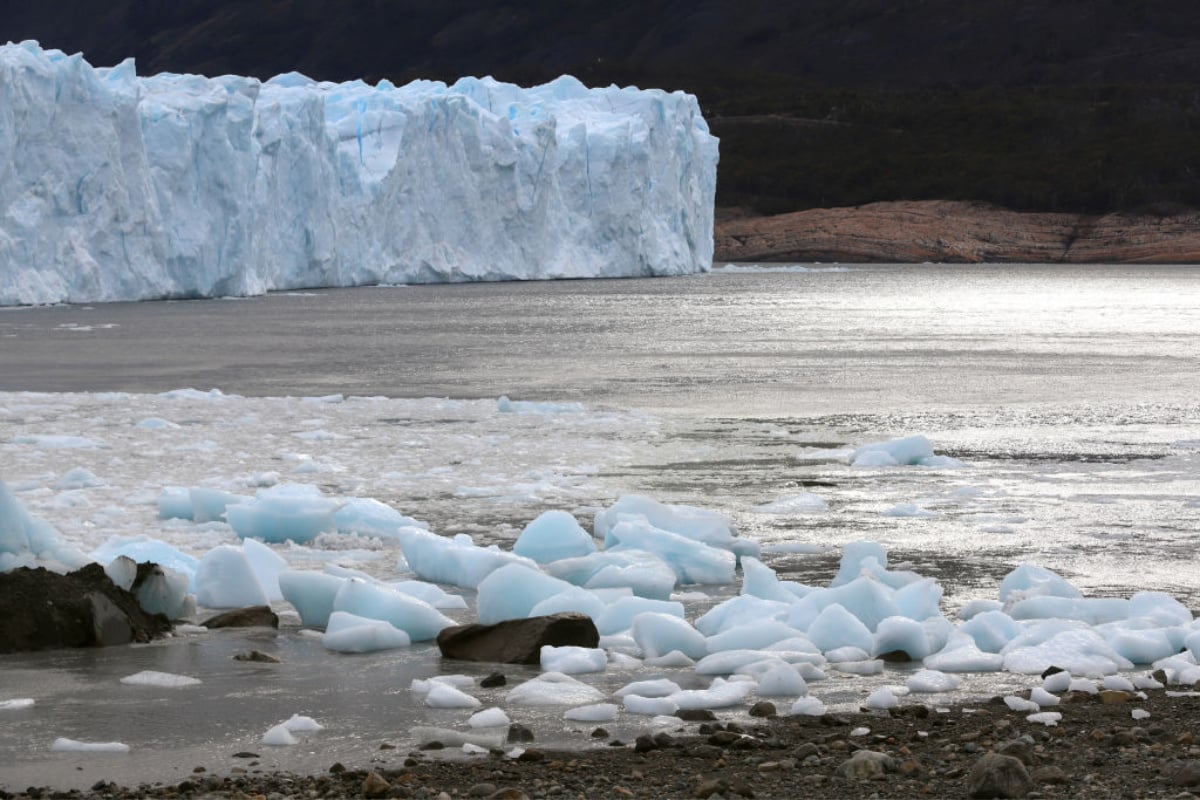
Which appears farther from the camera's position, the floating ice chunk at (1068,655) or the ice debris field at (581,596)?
the floating ice chunk at (1068,655)

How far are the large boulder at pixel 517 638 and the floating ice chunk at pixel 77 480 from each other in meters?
5.01

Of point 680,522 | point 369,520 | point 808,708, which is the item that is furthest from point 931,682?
point 369,520

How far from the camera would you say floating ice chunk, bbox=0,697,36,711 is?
5848mm

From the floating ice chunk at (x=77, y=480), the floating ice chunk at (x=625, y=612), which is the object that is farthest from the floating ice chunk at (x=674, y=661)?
the floating ice chunk at (x=77, y=480)

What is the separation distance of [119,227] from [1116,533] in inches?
1293

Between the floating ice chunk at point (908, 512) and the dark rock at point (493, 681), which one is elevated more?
the floating ice chunk at point (908, 512)

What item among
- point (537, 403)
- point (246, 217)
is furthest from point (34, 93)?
point (537, 403)

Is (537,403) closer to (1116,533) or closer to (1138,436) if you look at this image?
(1138,436)

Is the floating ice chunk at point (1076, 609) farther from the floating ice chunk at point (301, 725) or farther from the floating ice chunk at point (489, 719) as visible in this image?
the floating ice chunk at point (301, 725)

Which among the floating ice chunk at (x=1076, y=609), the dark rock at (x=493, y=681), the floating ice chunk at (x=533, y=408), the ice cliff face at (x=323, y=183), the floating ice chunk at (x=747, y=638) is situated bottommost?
the dark rock at (x=493, y=681)

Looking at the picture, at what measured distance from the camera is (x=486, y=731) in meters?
5.54

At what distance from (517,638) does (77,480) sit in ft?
A: 17.3

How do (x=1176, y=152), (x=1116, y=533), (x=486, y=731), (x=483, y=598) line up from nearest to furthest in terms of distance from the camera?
(x=486, y=731)
(x=483, y=598)
(x=1116, y=533)
(x=1176, y=152)

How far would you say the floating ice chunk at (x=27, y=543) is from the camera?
7180 millimetres
